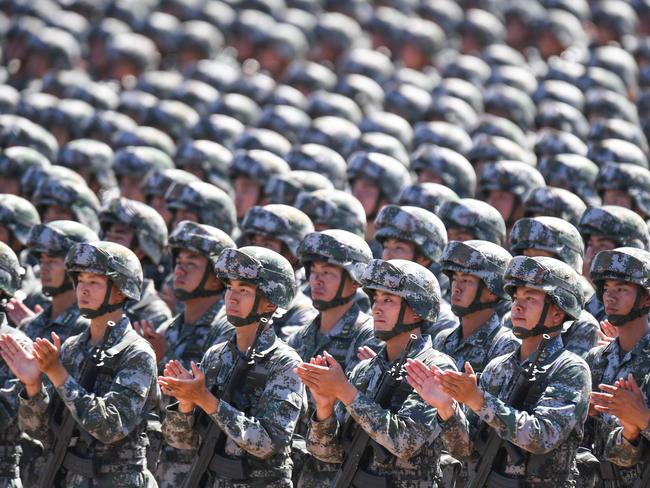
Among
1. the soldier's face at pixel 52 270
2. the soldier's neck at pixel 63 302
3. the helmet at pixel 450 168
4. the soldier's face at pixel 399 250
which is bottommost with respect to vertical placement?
the soldier's neck at pixel 63 302

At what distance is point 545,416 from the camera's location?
9.20 m

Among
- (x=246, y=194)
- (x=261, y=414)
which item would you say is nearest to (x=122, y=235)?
(x=246, y=194)

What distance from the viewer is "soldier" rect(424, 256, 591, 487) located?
30.0 ft

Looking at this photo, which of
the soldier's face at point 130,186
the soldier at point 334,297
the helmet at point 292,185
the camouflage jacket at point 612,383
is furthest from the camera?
the soldier's face at point 130,186

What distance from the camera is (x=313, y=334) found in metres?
11.7

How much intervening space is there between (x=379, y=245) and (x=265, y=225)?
1.47 m

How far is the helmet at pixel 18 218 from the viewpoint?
46.5 ft

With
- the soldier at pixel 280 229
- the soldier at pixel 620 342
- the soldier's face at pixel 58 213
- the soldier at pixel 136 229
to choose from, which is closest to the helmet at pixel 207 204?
the soldier at pixel 136 229

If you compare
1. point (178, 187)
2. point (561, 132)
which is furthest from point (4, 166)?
point (561, 132)

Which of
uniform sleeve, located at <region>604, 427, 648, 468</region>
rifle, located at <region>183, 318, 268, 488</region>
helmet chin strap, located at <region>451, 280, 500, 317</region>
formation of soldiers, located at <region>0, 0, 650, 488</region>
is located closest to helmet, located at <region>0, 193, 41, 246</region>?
formation of soldiers, located at <region>0, 0, 650, 488</region>

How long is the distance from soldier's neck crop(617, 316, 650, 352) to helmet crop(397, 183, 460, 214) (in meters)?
4.31

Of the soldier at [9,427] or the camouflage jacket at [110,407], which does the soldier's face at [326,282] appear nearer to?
the camouflage jacket at [110,407]

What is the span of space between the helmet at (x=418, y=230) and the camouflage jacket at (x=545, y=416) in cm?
289

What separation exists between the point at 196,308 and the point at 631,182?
4.50 meters
